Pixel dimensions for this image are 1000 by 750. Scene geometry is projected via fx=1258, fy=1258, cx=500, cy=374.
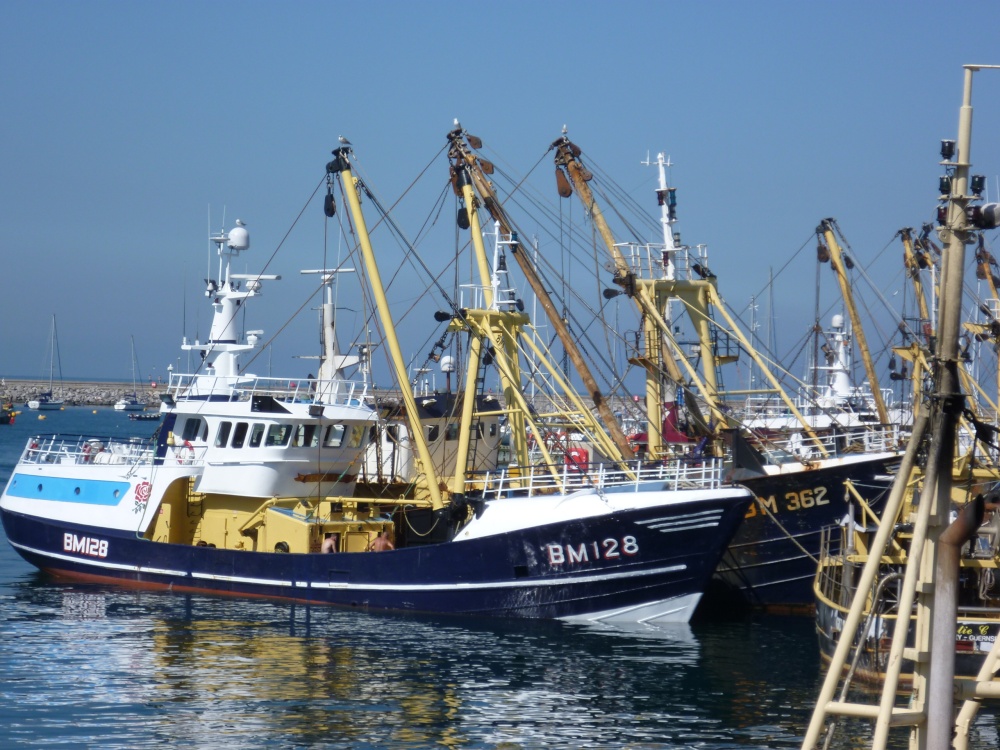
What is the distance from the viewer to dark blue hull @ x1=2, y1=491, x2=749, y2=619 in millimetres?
22141

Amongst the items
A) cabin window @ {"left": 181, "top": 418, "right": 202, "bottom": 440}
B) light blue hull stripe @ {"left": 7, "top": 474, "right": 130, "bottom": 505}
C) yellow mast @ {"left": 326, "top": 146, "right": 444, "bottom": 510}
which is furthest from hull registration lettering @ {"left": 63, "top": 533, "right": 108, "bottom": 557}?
yellow mast @ {"left": 326, "top": 146, "right": 444, "bottom": 510}

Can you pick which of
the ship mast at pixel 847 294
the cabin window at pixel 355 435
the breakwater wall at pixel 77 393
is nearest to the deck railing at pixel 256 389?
the cabin window at pixel 355 435

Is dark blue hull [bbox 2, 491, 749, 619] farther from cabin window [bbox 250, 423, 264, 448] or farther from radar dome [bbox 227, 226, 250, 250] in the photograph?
radar dome [bbox 227, 226, 250, 250]

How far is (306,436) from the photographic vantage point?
26625 mm

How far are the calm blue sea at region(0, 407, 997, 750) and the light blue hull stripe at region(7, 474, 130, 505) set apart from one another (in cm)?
288

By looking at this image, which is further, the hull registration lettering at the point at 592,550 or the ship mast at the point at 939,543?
the hull registration lettering at the point at 592,550

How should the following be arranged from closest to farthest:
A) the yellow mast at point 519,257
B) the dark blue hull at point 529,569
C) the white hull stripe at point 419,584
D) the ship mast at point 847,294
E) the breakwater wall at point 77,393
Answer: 1. the dark blue hull at point 529,569
2. the white hull stripe at point 419,584
3. the yellow mast at point 519,257
4. the ship mast at point 847,294
5. the breakwater wall at point 77,393

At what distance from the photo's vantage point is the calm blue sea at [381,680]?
51.4 feet

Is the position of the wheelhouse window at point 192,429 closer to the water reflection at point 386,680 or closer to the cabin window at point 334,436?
the cabin window at point 334,436

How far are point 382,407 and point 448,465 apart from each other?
246cm

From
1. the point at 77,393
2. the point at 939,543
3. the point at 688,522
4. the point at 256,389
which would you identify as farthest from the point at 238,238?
the point at 77,393

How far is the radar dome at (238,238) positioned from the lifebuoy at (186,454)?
521 centimetres

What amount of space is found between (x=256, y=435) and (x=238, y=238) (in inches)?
217

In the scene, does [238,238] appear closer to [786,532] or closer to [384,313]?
[384,313]
